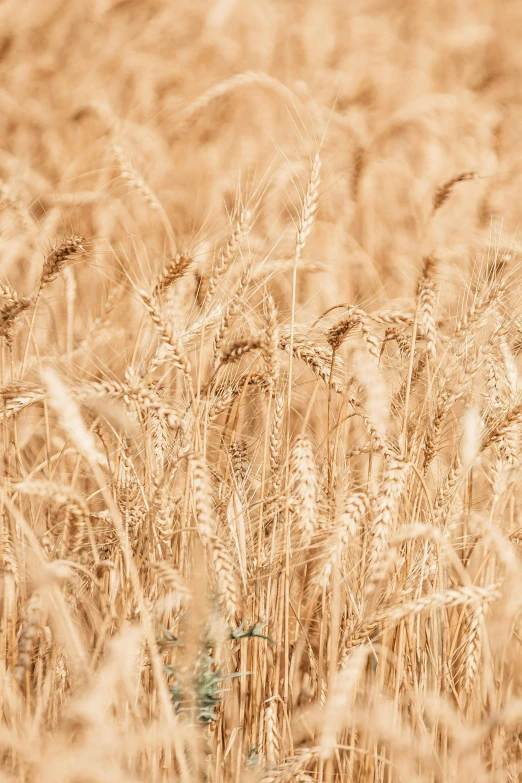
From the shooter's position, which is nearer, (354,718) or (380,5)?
(354,718)

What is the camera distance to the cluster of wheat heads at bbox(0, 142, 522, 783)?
3.71 ft

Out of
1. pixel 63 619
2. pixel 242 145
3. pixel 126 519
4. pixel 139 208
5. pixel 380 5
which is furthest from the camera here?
pixel 380 5

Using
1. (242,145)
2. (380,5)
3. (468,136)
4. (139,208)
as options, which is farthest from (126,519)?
(380,5)

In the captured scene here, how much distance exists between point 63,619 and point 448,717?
597 mm

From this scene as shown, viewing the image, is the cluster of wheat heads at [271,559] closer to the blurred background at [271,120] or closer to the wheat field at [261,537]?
the wheat field at [261,537]

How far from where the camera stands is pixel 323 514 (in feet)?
4.78

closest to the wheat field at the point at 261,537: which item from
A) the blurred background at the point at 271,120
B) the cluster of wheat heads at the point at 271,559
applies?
the cluster of wheat heads at the point at 271,559

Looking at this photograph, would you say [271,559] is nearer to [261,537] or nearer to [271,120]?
[261,537]

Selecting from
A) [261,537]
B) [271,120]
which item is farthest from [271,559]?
[271,120]

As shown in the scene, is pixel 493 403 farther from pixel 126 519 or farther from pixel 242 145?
pixel 242 145

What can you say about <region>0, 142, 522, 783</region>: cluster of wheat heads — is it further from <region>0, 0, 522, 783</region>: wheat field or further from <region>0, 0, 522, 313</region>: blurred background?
<region>0, 0, 522, 313</region>: blurred background

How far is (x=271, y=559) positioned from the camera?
1.40 metres

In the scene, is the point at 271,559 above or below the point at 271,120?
below

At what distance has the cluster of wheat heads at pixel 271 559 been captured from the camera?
3.71ft
